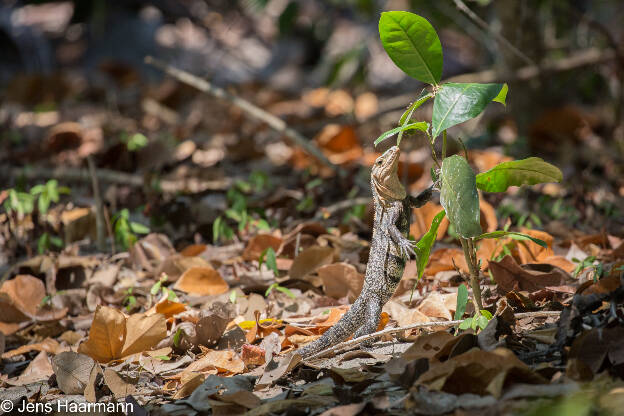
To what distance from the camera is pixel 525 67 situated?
5.59m

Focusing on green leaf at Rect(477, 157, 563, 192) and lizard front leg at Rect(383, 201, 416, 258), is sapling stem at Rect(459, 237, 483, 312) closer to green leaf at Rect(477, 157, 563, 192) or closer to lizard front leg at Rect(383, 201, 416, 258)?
green leaf at Rect(477, 157, 563, 192)

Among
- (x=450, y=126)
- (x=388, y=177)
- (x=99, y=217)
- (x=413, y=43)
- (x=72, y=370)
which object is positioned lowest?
(x=72, y=370)

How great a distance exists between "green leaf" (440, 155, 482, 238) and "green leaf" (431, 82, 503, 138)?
0.11m

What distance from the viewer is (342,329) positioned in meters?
2.52

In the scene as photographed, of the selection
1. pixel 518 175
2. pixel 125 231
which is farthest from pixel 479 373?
pixel 125 231

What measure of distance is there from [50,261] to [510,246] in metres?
2.31

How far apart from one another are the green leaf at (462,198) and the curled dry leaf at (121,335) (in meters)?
1.30

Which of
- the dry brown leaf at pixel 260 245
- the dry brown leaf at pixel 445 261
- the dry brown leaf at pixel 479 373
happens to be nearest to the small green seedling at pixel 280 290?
the dry brown leaf at pixel 260 245

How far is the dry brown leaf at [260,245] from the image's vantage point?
3.45m

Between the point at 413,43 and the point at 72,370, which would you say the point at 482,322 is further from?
the point at 72,370

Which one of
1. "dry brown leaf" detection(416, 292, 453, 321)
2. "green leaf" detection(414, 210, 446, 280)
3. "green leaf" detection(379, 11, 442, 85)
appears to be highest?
"green leaf" detection(379, 11, 442, 85)

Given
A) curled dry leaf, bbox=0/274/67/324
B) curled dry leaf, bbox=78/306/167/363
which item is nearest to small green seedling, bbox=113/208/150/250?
curled dry leaf, bbox=0/274/67/324

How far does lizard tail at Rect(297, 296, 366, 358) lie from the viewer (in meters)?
2.45

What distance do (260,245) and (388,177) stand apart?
1.14 meters
